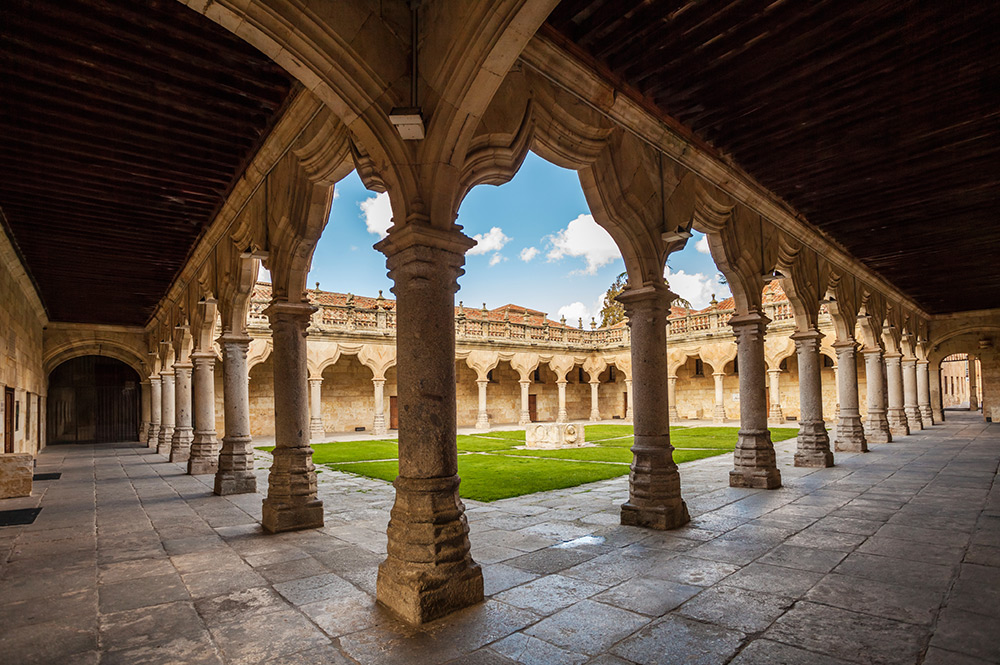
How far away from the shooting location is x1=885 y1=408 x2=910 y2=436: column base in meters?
14.9

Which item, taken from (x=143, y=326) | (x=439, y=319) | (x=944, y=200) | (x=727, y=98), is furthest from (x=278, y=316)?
(x=143, y=326)

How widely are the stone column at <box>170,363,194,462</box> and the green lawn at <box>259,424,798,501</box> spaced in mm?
2697

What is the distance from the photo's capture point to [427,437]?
3455 mm

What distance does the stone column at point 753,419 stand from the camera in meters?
7.20

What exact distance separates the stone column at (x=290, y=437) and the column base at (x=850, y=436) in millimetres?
10531

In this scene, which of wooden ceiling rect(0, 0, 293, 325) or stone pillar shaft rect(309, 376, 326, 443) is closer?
wooden ceiling rect(0, 0, 293, 325)

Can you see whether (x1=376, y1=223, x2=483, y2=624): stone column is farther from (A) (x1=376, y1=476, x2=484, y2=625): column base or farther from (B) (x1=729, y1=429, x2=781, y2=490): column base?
(B) (x1=729, y1=429, x2=781, y2=490): column base

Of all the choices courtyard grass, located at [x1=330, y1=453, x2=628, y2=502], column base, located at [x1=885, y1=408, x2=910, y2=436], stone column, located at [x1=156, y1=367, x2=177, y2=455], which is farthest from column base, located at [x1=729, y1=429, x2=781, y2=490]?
stone column, located at [x1=156, y1=367, x2=177, y2=455]

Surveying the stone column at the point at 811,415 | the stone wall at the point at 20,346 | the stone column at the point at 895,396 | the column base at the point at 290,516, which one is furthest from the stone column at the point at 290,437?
the stone column at the point at 895,396

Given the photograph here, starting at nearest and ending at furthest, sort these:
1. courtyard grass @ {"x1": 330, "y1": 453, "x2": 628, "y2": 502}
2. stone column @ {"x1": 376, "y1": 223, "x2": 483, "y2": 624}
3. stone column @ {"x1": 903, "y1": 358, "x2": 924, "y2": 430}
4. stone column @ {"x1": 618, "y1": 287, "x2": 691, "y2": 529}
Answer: stone column @ {"x1": 376, "y1": 223, "x2": 483, "y2": 624} → stone column @ {"x1": 618, "y1": 287, "x2": 691, "y2": 529} → courtyard grass @ {"x1": 330, "y1": 453, "x2": 628, "y2": 502} → stone column @ {"x1": 903, "y1": 358, "x2": 924, "y2": 430}

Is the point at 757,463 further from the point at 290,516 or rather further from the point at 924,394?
the point at 924,394

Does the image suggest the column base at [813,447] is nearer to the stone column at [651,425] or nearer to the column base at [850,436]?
the column base at [850,436]

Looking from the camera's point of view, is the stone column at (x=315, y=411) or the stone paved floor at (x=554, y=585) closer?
the stone paved floor at (x=554, y=585)

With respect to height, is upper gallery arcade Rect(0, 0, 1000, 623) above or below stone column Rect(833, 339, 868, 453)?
above
